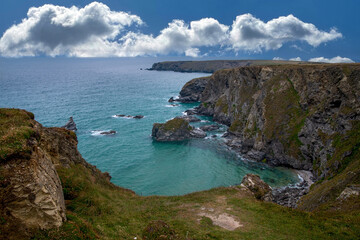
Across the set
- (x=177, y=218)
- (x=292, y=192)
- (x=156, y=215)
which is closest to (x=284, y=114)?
(x=292, y=192)

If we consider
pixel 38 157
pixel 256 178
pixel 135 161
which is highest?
pixel 38 157

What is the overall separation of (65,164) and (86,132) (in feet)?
219

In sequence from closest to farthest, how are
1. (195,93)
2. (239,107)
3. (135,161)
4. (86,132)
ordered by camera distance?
(135,161)
(86,132)
(239,107)
(195,93)

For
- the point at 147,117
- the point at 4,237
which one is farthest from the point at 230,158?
the point at 4,237

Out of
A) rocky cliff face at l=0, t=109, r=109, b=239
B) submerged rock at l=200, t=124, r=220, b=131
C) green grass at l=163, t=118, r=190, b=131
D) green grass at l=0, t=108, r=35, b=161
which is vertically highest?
green grass at l=0, t=108, r=35, b=161

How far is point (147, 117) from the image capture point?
111m

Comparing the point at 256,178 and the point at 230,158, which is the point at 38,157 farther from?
the point at 230,158

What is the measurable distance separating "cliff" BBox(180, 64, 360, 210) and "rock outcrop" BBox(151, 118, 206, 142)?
49.0ft

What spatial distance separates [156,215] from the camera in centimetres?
2459

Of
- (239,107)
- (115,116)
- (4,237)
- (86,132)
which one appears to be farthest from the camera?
(115,116)

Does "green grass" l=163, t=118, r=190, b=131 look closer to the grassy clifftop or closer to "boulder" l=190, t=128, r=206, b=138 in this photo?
"boulder" l=190, t=128, r=206, b=138

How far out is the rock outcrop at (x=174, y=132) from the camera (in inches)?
3265

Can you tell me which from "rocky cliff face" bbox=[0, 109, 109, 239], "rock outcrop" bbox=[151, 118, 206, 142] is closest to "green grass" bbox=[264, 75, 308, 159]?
"rock outcrop" bbox=[151, 118, 206, 142]

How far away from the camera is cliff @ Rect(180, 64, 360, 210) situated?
47250mm
